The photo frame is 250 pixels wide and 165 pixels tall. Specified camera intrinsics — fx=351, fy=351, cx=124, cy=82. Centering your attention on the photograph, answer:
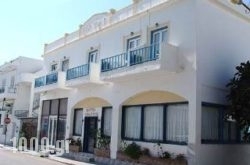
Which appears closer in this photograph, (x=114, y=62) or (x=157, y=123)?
(x=157, y=123)

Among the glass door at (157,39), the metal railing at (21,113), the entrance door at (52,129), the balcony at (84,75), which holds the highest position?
the glass door at (157,39)

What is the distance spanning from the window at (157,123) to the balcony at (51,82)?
6468 millimetres

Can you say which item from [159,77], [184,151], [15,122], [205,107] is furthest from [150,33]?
[15,122]

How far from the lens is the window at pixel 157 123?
1541cm

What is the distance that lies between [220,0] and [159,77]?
4574 millimetres

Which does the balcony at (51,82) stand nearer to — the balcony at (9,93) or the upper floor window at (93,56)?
Result: the upper floor window at (93,56)

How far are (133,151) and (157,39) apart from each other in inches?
217

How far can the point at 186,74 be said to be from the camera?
15.1 metres

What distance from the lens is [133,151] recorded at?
1661cm

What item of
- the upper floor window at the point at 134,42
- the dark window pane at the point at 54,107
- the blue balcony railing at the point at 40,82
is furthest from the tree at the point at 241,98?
the blue balcony railing at the point at 40,82

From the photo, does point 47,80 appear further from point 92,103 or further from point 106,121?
point 106,121

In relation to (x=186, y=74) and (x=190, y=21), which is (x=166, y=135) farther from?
(x=190, y=21)

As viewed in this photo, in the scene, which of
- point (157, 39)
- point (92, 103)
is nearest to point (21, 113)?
point (92, 103)

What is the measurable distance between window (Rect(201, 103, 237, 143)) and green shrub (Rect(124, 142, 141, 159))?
3.31 meters
